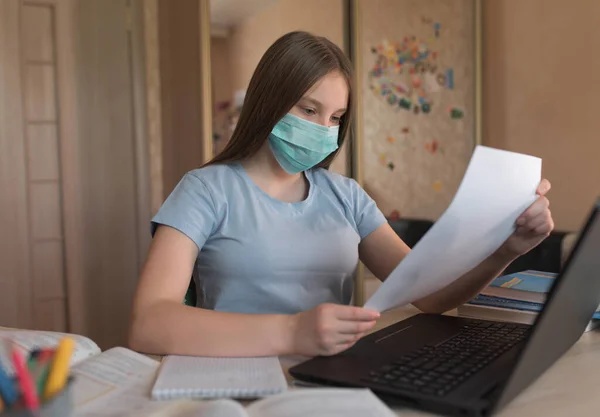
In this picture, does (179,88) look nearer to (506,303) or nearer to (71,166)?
(71,166)

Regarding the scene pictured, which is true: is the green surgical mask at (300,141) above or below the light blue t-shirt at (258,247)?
above

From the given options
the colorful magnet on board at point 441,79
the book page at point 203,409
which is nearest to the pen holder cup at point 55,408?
the book page at point 203,409

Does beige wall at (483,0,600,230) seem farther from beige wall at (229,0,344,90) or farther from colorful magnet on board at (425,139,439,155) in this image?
beige wall at (229,0,344,90)

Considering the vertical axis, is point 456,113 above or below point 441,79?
below

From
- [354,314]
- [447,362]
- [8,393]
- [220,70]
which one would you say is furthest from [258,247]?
[220,70]

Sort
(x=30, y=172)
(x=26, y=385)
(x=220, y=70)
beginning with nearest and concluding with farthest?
(x=26, y=385)
(x=220, y=70)
(x=30, y=172)

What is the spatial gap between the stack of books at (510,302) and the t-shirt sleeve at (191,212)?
0.49 m

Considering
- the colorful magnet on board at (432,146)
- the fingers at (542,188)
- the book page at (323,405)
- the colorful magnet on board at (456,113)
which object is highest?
the colorful magnet on board at (456,113)

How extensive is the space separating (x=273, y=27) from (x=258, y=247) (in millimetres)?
1686

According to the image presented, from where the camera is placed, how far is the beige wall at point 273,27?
2.65 m

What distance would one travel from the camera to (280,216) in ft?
4.24

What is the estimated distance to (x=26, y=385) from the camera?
0.52 metres

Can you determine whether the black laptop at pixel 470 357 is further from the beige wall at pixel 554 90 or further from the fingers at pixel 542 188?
the beige wall at pixel 554 90

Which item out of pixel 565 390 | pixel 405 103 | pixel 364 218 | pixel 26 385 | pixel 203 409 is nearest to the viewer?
pixel 26 385
